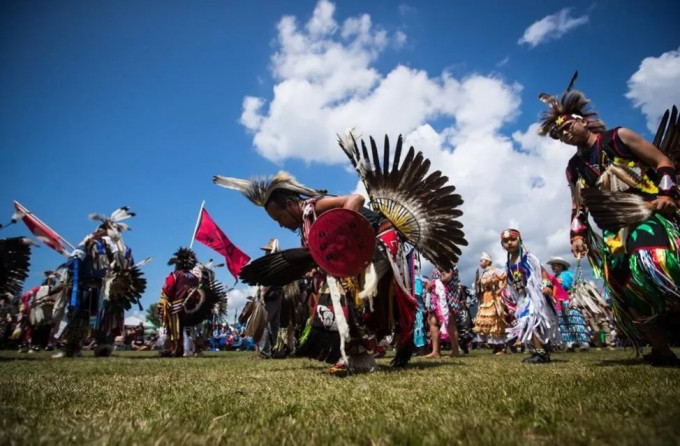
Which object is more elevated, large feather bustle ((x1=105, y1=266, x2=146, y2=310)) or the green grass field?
large feather bustle ((x1=105, y1=266, x2=146, y2=310))

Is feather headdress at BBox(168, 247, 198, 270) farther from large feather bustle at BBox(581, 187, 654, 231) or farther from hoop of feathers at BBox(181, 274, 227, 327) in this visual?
large feather bustle at BBox(581, 187, 654, 231)

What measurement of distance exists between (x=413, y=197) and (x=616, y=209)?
1.90m

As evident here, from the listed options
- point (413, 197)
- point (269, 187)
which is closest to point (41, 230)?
point (269, 187)

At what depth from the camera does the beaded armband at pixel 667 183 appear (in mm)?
3373

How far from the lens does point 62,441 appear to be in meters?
1.27

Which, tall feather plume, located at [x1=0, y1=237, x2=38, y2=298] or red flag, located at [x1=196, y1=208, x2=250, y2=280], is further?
red flag, located at [x1=196, y1=208, x2=250, y2=280]

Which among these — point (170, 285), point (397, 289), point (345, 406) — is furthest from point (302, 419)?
point (170, 285)

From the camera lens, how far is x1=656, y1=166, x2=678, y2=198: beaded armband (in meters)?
3.37

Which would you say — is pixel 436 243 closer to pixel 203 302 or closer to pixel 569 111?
pixel 569 111

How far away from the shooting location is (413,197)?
4.37 meters

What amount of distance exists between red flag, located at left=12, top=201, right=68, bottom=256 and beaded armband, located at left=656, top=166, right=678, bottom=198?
1273 cm

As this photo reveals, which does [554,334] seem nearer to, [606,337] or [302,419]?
[302,419]

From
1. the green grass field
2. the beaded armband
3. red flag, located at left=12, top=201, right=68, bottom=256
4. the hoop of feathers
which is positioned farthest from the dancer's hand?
red flag, located at left=12, top=201, right=68, bottom=256

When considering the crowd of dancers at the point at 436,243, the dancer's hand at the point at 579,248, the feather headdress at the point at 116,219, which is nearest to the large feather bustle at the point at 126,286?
the feather headdress at the point at 116,219
